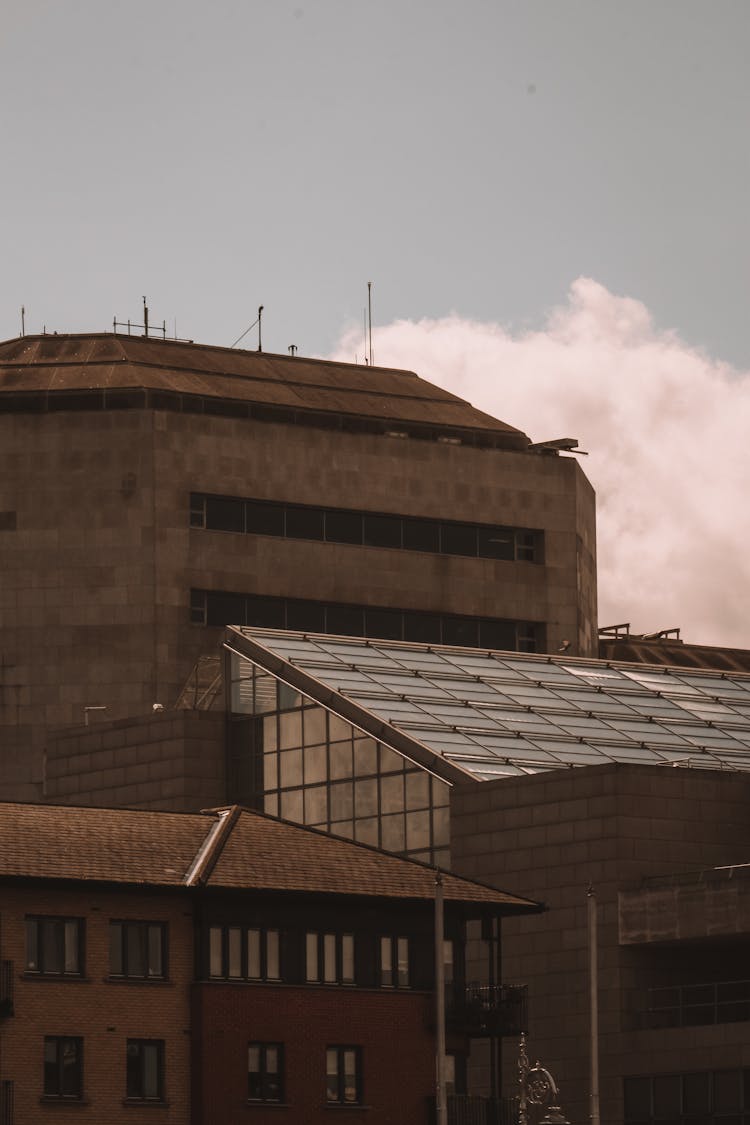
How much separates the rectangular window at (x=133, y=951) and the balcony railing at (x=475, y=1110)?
9.56 m

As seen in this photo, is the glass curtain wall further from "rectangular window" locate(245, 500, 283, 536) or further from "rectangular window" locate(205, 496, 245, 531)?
"rectangular window" locate(245, 500, 283, 536)

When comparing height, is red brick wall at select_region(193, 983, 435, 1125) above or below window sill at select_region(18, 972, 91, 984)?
below

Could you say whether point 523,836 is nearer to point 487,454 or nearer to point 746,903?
point 746,903

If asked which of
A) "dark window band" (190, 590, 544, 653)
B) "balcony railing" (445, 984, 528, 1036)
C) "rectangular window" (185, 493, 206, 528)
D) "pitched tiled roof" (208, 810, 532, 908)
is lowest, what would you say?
"balcony railing" (445, 984, 528, 1036)

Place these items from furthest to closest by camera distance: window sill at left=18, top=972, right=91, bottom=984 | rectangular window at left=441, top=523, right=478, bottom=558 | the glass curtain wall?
rectangular window at left=441, top=523, right=478, bottom=558, the glass curtain wall, window sill at left=18, top=972, right=91, bottom=984

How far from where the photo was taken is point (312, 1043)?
83.0 metres

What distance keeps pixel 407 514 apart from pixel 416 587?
408cm

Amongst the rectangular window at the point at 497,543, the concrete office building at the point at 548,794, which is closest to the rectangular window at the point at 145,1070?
the concrete office building at the point at 548,794

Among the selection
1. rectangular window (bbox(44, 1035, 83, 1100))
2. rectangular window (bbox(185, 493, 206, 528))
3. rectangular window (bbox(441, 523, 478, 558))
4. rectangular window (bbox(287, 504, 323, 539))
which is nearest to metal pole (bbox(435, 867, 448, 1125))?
rectangular window (bbox(44, 1035, 83, 1100))

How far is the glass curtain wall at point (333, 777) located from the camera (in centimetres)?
10481

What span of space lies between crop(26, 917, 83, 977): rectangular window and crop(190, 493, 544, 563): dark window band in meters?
61.8

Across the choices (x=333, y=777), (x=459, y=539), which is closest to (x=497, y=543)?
(x=459, y=539)

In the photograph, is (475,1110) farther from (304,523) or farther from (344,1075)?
(304,523)

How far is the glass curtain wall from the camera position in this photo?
105 m
